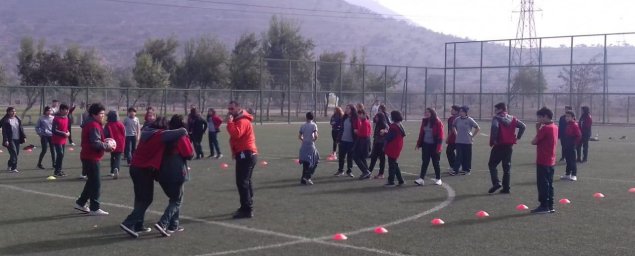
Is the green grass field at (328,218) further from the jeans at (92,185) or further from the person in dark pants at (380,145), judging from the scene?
the person in dark pants at (380,145)

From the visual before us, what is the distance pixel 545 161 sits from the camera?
1215cm

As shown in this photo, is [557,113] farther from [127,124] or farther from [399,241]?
[399,241]

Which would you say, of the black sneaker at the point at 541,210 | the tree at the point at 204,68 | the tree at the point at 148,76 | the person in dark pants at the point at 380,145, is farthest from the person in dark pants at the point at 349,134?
the tree at the point at 204,68

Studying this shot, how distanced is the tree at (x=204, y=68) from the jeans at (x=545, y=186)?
170 feet

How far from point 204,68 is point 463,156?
156 feet

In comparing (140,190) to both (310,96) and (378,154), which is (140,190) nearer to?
(378,154)

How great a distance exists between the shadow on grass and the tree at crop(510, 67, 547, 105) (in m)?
47.3


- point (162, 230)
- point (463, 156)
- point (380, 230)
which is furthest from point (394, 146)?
point (162, 230)

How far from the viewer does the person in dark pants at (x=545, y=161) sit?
472 inches

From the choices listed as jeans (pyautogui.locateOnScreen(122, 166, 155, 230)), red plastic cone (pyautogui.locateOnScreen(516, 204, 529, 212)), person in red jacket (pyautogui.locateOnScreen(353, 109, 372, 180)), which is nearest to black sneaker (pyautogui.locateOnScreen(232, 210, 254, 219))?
jeans (pyautogui.locateOnScreen(122, 166, 155, 230))

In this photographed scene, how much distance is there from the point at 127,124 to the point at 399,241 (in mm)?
11717

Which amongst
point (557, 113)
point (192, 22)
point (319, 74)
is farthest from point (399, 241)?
point (192, 22)

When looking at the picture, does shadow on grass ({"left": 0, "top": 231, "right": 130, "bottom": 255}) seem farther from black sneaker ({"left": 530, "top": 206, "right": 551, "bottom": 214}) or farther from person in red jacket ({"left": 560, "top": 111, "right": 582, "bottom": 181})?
person in red jacket ({"left": 560, "top": 111, "right": 582, "bottom": 181})

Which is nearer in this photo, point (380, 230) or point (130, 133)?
point (380, 230)
